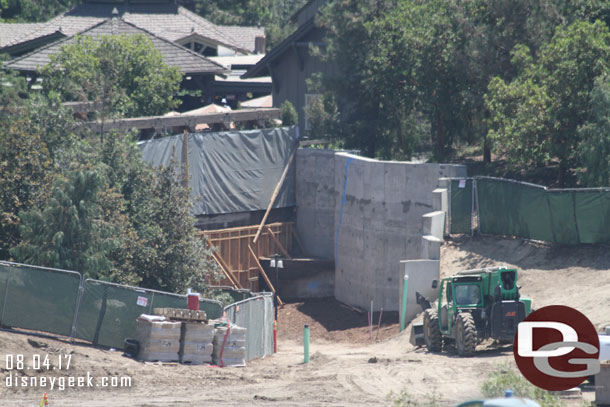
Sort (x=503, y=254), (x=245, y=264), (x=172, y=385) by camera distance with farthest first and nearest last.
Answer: (x=245, y=264) → (x=503, y=254) → (x=172, y=385)

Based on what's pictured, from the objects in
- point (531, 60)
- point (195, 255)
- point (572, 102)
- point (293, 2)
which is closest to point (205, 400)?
point (195, 255)

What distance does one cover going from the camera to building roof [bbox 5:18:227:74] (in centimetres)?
4428

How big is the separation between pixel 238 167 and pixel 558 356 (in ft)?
77.3

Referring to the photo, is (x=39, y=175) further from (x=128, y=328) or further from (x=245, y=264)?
(x=245, y=264)

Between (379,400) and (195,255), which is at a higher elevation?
(195,255)

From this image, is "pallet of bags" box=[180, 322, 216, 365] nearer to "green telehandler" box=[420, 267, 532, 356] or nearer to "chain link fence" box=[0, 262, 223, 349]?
"chain link fence" box=[0, 262, 223, 349]

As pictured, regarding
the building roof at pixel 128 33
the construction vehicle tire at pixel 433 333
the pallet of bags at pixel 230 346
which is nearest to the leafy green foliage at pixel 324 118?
the building roof at pixel 128 33

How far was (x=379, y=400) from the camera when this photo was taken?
1773 centimetres

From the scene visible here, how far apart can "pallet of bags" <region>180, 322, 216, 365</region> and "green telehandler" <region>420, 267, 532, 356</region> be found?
5.91 m

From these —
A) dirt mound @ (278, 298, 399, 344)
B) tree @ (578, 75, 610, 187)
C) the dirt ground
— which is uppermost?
tree @ (578, 75, 610, 187)

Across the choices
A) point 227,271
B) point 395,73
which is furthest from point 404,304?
point 395,73

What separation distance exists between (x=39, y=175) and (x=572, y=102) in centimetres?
1701

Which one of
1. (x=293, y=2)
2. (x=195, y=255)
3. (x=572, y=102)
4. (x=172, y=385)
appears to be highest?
(x=293, y=2)

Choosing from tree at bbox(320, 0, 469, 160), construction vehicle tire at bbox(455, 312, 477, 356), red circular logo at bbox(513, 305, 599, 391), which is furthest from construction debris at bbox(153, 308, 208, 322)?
tree at bbox(320, 0, 469, 160)
